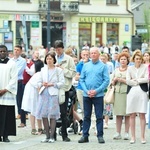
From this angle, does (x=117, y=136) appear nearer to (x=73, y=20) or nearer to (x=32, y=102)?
(x=32, y=102)

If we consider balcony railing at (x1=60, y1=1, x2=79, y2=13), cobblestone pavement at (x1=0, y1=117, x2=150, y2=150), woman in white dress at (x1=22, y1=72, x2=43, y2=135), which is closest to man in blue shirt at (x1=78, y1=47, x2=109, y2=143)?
cobblestone pavement at (x1=0, y1=117, x2=150, y2=150)

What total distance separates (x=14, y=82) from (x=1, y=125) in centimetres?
92

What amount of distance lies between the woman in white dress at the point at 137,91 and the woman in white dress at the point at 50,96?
1.40 meters

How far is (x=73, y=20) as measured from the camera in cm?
6088

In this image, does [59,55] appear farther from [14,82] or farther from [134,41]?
[134,41]

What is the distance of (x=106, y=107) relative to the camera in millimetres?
17812

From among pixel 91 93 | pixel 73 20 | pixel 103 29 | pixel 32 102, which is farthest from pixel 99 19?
pixel 91 93

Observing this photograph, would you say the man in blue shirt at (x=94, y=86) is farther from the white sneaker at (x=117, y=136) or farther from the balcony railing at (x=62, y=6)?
the balcony railing at (x=62, y=6)

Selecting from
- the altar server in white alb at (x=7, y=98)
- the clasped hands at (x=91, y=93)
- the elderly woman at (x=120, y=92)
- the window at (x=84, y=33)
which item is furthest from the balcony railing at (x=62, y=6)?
the clasped hands at (x=91, y=93)

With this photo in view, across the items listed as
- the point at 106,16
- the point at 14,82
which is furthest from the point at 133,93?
the point at 106,16

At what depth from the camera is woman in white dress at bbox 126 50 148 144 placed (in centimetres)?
1394

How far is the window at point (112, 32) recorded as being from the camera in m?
63.1

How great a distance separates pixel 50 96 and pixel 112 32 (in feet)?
164

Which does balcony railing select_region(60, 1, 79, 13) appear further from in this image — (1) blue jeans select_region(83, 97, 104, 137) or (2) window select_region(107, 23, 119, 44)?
(1) blue jeans select_region(83, 97, 104, 137)
